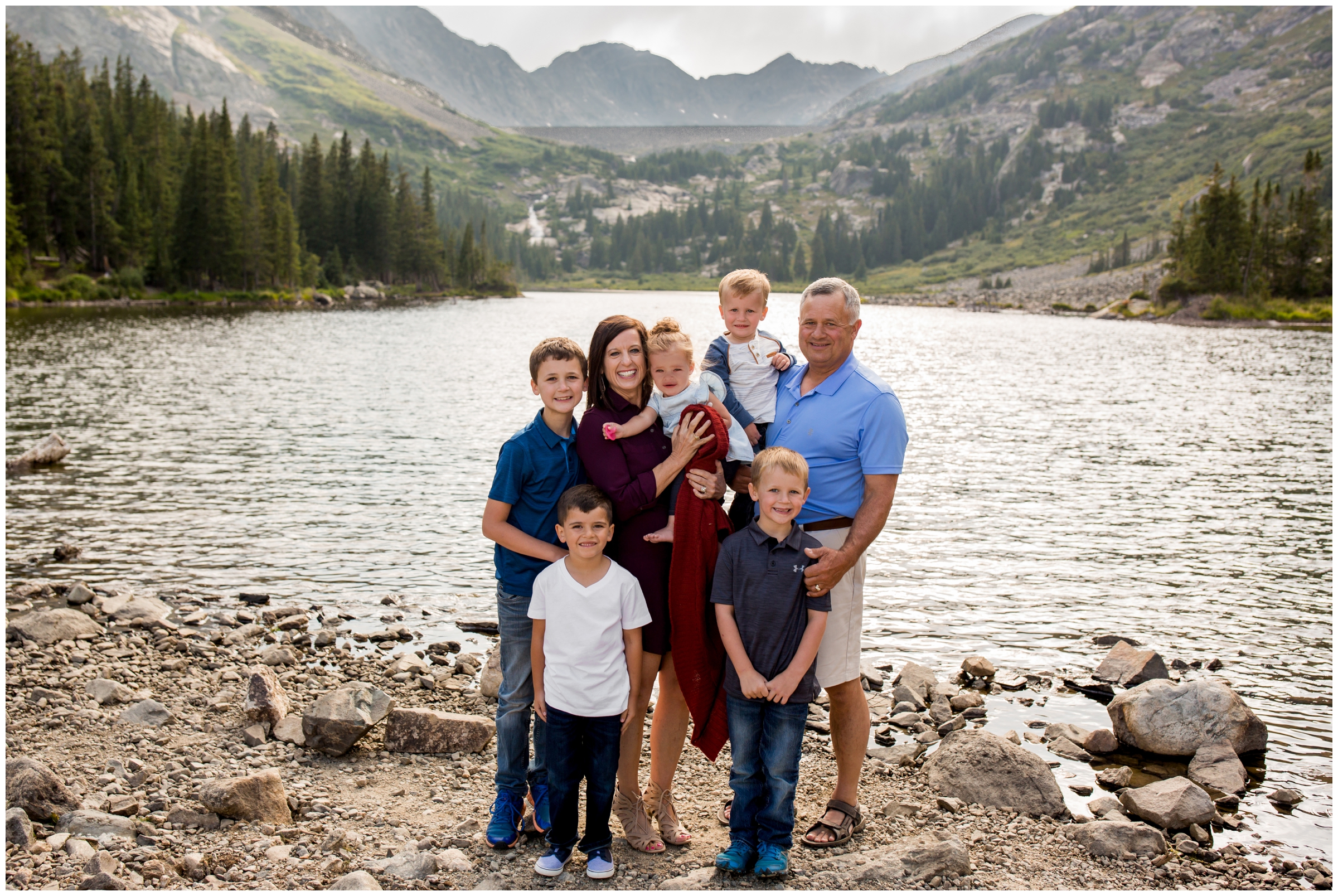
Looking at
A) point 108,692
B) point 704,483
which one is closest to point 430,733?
point 108,692

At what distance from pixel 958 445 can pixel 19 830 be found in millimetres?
28262

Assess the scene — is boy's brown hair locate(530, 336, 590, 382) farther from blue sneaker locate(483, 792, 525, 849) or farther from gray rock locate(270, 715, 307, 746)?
gray rock locate(270, 715, 307, 746)

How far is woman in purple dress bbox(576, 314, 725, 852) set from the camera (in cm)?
573

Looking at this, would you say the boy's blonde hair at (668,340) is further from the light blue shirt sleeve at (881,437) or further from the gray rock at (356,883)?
the gray rock at (356,883)

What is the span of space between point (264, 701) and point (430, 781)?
2160 mm

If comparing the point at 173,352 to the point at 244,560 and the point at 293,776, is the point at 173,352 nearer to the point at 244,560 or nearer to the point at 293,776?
the point at 244,560


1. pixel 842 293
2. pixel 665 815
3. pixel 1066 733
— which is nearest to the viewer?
pixel 842 293

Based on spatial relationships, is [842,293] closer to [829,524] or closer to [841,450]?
[841,450]

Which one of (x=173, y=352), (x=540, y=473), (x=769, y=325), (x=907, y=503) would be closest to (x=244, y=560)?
(x=540, y=473)

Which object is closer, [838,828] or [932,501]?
[838,828]

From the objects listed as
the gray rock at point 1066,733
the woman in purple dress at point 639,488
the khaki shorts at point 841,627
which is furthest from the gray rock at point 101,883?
the gray rock at point 1066,733

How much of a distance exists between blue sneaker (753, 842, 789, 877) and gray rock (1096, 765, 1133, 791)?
4.11m

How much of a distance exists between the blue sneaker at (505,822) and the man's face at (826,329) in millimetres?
3937

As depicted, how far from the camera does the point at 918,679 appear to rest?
10.3 meters
